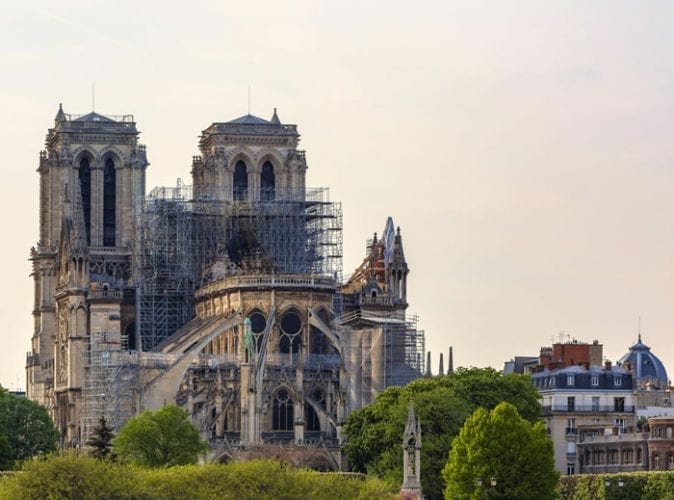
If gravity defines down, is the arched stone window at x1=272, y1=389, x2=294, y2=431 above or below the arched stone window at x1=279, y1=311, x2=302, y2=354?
below

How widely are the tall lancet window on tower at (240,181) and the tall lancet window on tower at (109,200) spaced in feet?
23.9

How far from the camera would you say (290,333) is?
544ft

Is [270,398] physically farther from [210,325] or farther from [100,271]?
[100,271]

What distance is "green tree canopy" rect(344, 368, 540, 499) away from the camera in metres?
142

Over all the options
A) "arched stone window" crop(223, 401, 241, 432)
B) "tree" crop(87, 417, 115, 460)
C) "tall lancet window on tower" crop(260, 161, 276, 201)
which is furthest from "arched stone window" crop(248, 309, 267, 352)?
"tree" crop(87, 417, 115, 460)

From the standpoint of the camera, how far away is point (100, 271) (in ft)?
585

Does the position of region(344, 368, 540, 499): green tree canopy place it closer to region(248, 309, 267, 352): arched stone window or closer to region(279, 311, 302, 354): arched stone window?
region(248, 309, 267, 352): arched stone window

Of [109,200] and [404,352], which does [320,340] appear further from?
[109,200]

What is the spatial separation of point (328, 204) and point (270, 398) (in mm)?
15970

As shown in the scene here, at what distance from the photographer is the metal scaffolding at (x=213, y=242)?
567ft

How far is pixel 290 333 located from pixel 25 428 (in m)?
16.3

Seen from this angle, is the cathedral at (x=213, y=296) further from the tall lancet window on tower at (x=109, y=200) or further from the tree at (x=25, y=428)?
the tree at (x=25, y=428)

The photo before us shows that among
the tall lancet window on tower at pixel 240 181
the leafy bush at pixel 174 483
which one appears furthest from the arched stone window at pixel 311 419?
the leafy bush at pixel 174 483

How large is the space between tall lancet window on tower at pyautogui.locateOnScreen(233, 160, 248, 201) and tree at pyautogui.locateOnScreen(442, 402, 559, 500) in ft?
154
